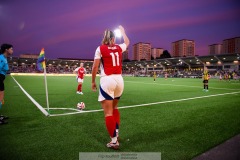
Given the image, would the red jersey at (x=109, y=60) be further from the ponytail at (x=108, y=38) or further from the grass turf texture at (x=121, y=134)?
the grass turf texture at (x=121, y=134)

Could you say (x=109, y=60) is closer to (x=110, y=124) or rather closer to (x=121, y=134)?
(x=110, y=124)

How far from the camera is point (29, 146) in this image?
382 cm

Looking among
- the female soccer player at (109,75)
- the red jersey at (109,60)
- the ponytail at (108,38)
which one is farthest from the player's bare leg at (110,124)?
the ponytail at (108,38)

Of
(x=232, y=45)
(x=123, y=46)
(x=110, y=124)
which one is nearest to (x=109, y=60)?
(x=123, y=46)

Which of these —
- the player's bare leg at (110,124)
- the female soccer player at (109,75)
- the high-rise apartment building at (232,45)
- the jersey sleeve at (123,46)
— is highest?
the high-rise apartment building at (232,45)

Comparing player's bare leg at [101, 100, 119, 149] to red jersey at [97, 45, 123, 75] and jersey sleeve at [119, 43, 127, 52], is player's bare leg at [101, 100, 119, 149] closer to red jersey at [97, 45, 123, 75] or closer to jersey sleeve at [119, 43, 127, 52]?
red jersey at [97, 45, 123, 75]

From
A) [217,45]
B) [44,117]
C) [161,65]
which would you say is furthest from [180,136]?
[217,45]

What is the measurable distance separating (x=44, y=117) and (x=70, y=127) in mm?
1632

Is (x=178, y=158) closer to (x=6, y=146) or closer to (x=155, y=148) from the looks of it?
(x=155, y=148)

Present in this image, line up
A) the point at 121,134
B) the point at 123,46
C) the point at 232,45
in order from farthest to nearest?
1. the point at 232,45
2. the point at 121,134
3. the point at 123,46

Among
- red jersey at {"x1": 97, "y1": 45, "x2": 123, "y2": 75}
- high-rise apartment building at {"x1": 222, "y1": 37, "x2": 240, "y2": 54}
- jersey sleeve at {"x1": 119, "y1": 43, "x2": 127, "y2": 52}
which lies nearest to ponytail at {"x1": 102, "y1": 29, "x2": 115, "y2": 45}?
red jersey at {"x1": 97, "y1": 45, "x2": 123, "y2": 75}

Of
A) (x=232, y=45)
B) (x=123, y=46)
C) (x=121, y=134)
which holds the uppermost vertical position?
(x=232, y=45)

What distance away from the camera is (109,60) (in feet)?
12.4

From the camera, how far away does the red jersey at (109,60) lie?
376 centimetres
